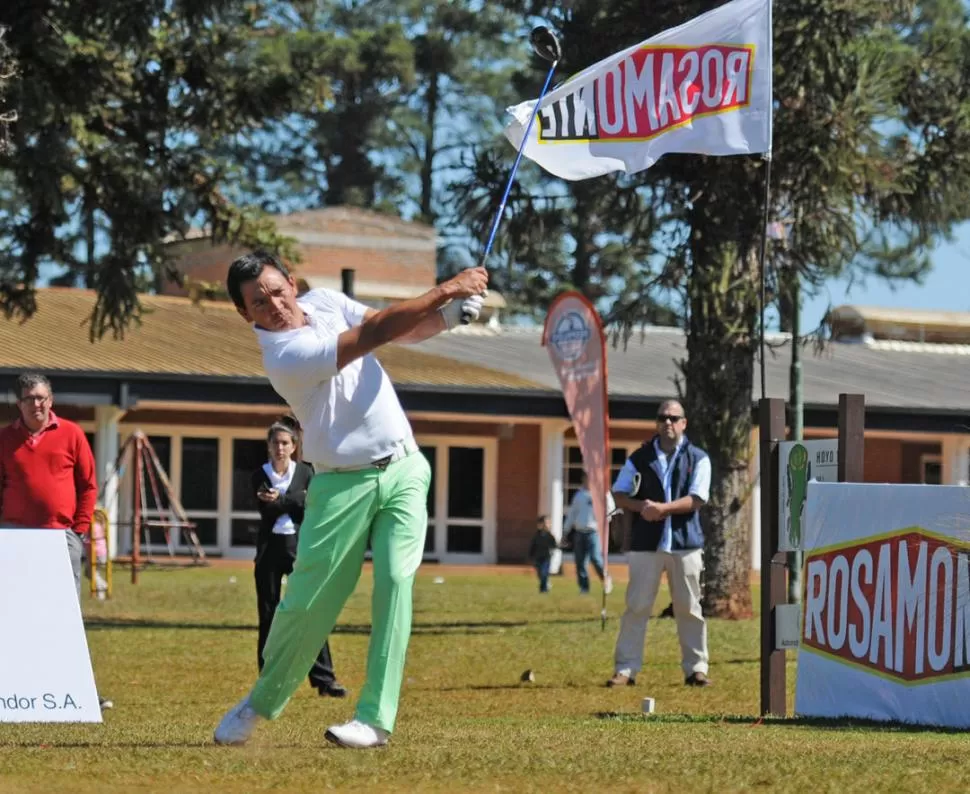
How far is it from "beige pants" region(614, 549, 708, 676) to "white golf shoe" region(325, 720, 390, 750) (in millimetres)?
5837

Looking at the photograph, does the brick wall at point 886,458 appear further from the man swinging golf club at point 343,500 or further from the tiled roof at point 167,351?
the man swinging golf club at point 343,500

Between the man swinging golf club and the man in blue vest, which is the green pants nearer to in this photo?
the man swinging golf club

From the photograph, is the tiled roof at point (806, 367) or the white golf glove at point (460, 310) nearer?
the white golf glove at point (460, 310)

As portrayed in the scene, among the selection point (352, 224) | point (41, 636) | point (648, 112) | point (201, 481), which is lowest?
point (201, 481)

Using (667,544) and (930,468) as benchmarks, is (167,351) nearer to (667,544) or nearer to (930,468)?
(930,468)

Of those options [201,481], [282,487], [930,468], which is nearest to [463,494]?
[201,481]

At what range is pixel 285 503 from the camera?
12.2 meters

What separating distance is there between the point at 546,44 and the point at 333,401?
324 centimetres

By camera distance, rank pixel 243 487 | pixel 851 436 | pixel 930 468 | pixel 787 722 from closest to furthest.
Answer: pixel 787 722 < pixel 851 436 < pixel 243 487 < pixel 930 468

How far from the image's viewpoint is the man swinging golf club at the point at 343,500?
747 centimetres

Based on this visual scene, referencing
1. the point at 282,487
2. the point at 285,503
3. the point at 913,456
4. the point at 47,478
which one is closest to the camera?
the point at 47,478

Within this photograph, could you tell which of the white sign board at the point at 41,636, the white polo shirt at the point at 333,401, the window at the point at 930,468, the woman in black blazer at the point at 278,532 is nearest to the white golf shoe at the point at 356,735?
the white polo shirt at the point at 333,401

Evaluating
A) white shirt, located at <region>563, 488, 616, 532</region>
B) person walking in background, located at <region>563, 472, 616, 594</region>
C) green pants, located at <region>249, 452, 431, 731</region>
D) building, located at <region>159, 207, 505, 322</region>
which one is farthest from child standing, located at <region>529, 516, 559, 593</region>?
green pants, located at <region>249, 452, 431, 731</region>

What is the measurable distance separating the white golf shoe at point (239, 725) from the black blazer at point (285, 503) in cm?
434
